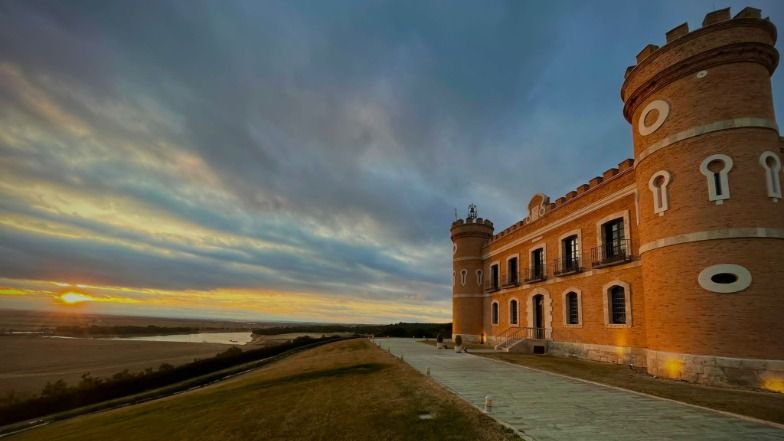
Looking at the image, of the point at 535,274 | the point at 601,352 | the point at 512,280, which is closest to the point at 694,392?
the point at 601,352

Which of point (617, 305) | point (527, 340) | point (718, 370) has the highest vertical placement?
point (617, 305)

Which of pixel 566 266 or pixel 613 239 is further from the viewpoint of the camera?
pixel 566 266

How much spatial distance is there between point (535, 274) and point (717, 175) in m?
14.7

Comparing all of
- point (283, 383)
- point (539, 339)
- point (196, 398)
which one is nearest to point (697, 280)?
point (539, 339)

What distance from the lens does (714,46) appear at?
1307cm

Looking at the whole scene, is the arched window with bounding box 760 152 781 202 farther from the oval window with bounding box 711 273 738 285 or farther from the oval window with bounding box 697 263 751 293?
the oval window with bounding box 711 273 738 285

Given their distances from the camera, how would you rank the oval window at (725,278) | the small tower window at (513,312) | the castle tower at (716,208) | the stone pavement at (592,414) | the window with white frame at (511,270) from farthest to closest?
the window with white frame at (511,270) < the small tower window at (513,312) < the oval window at (725,278) < the castle tower at (716,208) < the stone pavement at (592,414)

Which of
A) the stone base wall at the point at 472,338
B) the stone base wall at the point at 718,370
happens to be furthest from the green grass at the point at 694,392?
the stone base wall at the point at 472,338

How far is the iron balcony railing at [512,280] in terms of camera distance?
1125 inches

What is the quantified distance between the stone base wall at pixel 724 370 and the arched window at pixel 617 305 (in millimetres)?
4875

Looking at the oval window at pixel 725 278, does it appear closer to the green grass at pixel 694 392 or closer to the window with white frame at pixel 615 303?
the green grass at pixel 694 392

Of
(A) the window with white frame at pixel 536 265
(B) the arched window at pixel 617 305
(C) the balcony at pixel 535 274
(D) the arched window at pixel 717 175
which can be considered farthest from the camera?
(A) the window with white frame at pixel 536 265

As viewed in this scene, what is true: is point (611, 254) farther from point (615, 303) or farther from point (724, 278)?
point (724, 278)

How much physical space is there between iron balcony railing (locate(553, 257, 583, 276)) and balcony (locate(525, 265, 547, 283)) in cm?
132
